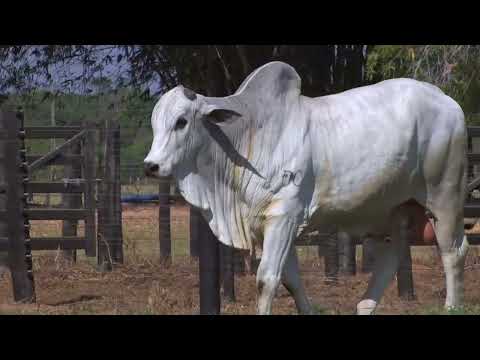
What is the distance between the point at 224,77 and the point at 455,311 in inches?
128

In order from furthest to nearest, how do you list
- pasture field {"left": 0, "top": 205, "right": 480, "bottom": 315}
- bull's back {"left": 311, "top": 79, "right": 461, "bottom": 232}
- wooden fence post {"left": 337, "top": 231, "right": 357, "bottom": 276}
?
wooden fence post {"left": 337, "top": 231, "right": 357, "bottom": 276}, pasture field {"left": 0, "top": 205, "right": 480, "bottom": 315}, bull's back {"left": 311, "top": 79, "right": 461, "bottom": 232}

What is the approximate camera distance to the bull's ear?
7035 millimetres

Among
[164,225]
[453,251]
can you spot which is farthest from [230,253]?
[453,251]

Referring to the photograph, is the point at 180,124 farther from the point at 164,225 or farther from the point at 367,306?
the point at 164,225

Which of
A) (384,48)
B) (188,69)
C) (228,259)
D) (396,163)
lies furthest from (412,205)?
(384,48)

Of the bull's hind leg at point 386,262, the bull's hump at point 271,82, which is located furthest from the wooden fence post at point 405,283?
the bull's hump at point 271,82

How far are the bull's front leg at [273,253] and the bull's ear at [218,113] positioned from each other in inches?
29.8

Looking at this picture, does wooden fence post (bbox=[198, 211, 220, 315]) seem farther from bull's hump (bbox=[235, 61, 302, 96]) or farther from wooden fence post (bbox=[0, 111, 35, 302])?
wooden fence post (bbox=[0, 111, 35, 302])

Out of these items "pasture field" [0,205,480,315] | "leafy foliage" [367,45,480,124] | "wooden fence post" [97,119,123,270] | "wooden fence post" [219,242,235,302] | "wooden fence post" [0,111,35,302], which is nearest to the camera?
"pasture field" [0,205,480,315]

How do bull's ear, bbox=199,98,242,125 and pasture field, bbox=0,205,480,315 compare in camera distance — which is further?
pasture field, bbox=0,205,480,315

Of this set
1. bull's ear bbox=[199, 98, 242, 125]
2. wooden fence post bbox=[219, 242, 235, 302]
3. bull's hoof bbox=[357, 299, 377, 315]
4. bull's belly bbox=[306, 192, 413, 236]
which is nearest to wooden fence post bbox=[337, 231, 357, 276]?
wooden fence post bbox=[219, 242, 235, 302]

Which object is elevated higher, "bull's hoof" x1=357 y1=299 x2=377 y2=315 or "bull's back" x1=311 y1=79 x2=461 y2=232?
"bull's back" x1=311 y1=79 x2=461 y2=232

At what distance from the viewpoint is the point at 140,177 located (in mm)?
10812

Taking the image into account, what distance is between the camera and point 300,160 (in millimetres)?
7090
